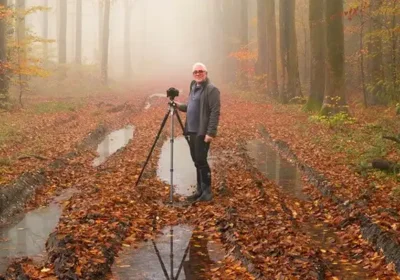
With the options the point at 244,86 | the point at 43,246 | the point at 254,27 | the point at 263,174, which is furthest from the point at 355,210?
the point at 254,27

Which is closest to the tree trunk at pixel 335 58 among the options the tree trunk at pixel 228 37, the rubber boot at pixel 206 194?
the rubber boot at pixel 206 194

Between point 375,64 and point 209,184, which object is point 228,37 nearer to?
point 375,64

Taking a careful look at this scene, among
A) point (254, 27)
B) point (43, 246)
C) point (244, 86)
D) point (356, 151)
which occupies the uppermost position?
point (254, 27)

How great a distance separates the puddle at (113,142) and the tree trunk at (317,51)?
25.7 feet

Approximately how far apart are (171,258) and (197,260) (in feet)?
1.14

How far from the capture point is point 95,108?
26516 mm

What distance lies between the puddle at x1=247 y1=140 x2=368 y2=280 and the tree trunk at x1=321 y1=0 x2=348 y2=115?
4009mm

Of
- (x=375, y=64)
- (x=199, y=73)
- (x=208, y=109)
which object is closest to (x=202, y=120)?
(x=208, y=109)

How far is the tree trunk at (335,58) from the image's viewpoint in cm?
1866

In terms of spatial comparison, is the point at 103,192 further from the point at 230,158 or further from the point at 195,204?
the point at 230,158

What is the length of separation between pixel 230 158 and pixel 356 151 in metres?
3.17

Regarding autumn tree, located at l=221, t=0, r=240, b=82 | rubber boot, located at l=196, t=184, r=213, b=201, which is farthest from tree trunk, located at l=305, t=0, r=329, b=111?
autumn tree, located at l=221, t=0, r=240, b=82

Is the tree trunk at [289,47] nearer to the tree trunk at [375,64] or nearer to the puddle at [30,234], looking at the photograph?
the tree trunk at [375,64]

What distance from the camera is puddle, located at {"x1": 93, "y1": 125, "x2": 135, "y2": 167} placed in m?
14.4
